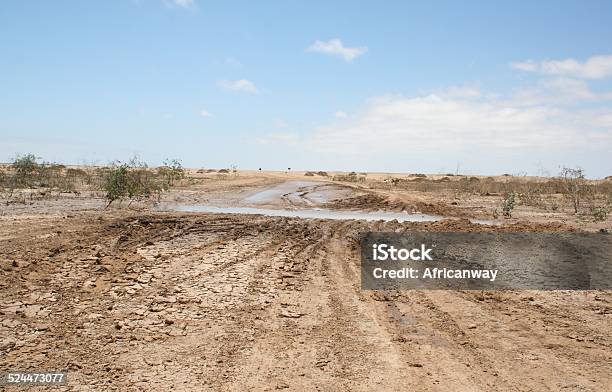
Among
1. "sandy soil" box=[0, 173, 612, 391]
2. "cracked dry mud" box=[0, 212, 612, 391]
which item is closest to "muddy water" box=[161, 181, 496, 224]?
"sandy soil" box=[0, 173, 612, 391]

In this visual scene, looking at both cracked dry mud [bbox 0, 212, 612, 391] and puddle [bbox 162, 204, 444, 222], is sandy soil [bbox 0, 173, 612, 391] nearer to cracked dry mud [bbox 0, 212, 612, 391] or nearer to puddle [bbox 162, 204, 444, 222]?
cracked dry mud [bbox 0, 212, 612, 391]

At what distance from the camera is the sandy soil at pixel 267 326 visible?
4.52m

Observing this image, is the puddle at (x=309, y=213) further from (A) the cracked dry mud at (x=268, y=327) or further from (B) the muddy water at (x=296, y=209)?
(A) the cracked dry mud at (x=268, y=327)

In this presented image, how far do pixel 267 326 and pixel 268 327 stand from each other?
35mm

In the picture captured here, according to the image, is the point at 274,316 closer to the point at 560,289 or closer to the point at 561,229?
the point at 560,289

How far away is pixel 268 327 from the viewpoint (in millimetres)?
5793
